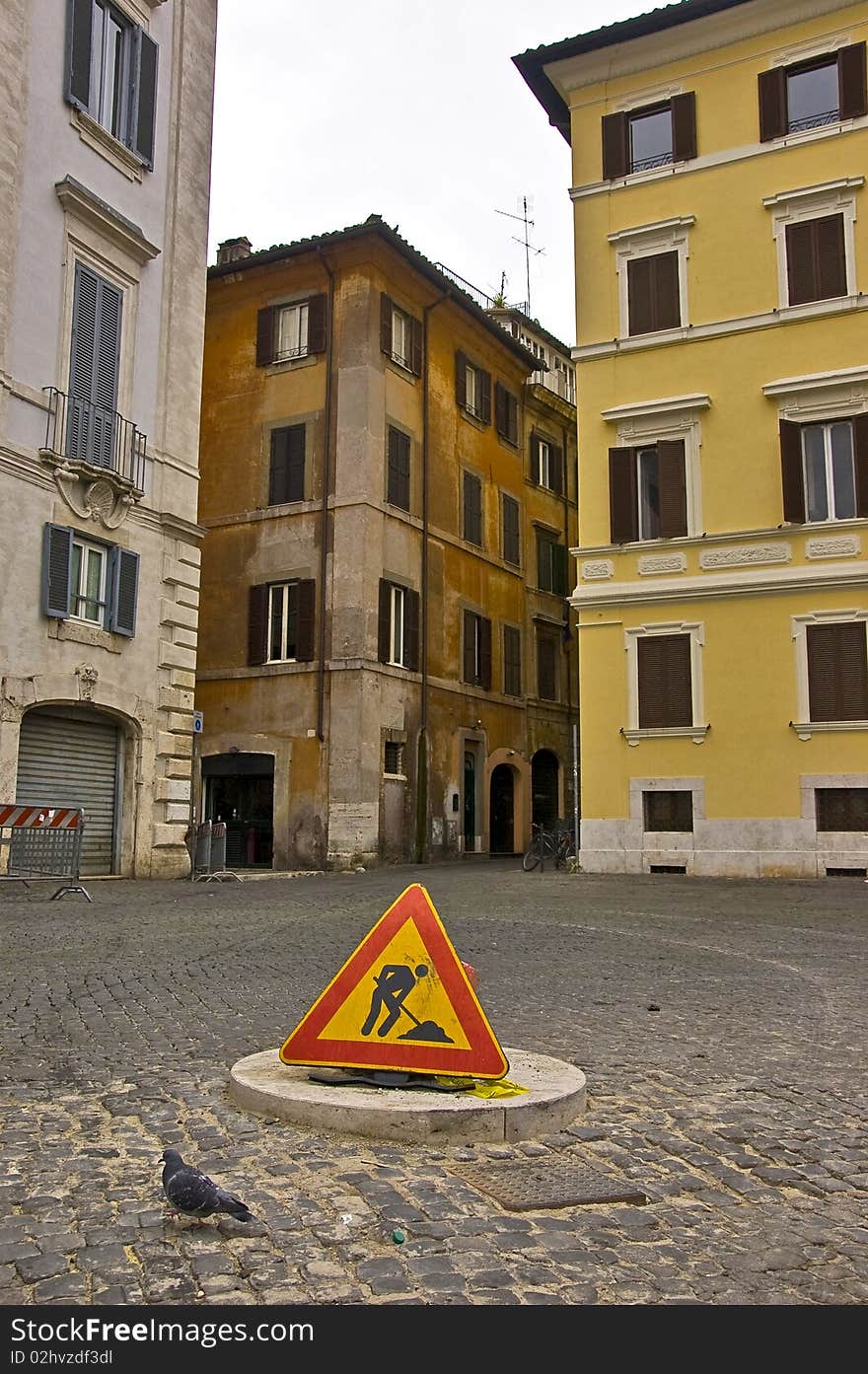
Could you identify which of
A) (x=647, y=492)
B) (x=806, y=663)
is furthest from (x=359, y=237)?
(x=806, y=663)

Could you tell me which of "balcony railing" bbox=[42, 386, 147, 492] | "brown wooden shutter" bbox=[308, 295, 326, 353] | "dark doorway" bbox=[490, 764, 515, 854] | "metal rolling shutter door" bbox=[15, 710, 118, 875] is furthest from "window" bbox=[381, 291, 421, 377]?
"metal rolling shutter door" bbox=[15, 710, 118, 875]

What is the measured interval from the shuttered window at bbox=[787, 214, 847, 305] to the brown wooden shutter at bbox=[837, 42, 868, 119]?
189cm

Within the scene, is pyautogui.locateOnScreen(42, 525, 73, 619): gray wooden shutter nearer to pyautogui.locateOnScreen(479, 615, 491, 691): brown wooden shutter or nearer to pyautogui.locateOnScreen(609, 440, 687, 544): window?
pyautogui.locateOnScreen(609, 440, 687, 544): window

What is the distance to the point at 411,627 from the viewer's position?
26.4 meters

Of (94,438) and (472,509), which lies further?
(472,509)

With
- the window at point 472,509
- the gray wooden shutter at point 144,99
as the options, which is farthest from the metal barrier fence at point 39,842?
the window at point 472,509

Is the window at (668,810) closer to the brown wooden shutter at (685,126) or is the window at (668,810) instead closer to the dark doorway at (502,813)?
the dark doorway at (502,813)

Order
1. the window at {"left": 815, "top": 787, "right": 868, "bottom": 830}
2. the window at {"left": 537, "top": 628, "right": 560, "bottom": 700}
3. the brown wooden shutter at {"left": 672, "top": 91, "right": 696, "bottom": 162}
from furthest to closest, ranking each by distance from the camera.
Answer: the window at {"left": 537, "top": 628, "right": 560, "bottom": 700} → the brown wooden shutter at {"left": 672, "top": 91, "right": 696, "bottom": 162} → the window at {"left": 815, "top": 787, "right": 868, "bottom": 830}

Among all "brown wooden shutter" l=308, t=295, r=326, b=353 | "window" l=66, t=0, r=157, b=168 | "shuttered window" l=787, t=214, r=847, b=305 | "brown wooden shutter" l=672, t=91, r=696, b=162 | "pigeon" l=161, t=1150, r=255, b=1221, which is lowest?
"pigeon" l=161, t=1150, r=255, b=1221

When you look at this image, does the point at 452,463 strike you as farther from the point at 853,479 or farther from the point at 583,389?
the point at 853,479

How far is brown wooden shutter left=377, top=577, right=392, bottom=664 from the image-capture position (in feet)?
82.6

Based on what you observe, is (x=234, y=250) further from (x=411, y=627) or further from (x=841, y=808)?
(x=841, y=808)

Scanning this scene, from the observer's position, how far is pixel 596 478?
22312 mm

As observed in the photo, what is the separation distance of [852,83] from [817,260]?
3199 millimetres
